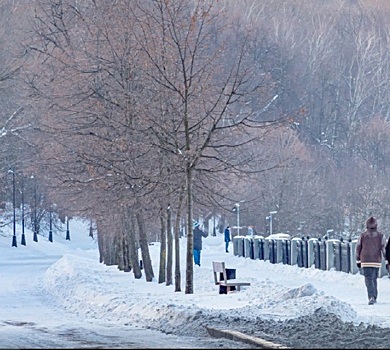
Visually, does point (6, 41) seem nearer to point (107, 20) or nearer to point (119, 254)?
Answer: point (119, 254)

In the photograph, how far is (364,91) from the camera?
110625 mm

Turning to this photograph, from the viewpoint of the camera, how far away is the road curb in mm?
14439

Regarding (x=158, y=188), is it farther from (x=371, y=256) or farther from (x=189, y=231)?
(x=371, y=256)

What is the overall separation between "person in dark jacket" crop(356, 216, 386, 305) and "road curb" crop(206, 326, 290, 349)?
7.19m

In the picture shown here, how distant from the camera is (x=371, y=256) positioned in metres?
24.0

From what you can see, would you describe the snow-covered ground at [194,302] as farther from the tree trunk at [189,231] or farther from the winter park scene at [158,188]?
the tree trunk at [189,231]

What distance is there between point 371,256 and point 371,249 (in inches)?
5.9

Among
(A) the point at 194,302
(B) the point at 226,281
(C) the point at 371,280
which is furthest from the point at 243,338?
(B) the point at 226,281

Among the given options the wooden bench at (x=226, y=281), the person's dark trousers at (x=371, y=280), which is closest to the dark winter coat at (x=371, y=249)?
the person's dark trousers at (x=371, y=280)

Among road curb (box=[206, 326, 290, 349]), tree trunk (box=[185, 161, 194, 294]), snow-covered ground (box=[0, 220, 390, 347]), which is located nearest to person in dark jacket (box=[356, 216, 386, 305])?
snow-covered ground (box=[0, 220, 390, 347])

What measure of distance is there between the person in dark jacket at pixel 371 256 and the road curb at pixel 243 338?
23.6 feet

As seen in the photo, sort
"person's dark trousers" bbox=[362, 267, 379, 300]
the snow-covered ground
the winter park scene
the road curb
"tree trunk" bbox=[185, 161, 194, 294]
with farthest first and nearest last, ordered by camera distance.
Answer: "tree trunk" bbox=[185, 161, 194, 294]
"person's dark trousers" bbox=[362, 267, 379, 300]
the snow-covered ground
the winter park scene
the road curb

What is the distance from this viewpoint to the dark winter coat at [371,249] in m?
24.0

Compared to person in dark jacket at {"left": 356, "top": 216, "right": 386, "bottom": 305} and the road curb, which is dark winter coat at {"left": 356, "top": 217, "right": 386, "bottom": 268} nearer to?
person in dark jacket at {"left": 356, "top": 216, "right": 386, "bottom": 305}
